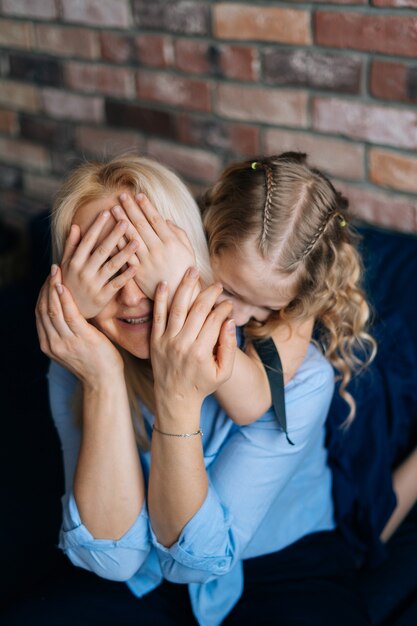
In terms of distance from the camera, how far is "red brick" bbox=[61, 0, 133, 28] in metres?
2.11

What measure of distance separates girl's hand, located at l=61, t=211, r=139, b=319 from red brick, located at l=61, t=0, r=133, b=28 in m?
1.15

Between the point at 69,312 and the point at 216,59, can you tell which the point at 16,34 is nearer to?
the point at 216,59

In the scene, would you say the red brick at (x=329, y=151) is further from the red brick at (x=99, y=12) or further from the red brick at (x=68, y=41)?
the red brick at (x=68, y=41)

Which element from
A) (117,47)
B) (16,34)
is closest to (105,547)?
(117,47)

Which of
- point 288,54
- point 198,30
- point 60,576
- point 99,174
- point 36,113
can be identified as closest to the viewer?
point 99,174

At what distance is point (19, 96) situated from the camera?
260cm

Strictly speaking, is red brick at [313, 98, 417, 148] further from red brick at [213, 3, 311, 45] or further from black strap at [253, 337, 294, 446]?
black strap at [253, 337, 294, 446]

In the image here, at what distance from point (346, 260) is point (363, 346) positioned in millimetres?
209

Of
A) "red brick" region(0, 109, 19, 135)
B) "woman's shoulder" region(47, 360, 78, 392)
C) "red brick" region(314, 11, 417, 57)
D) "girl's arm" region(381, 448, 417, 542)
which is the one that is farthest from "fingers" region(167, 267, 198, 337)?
"red brick" region(0, 109, 19, 135)

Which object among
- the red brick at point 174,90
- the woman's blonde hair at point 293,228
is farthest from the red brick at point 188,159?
the woman's blonde hair at point 293,228

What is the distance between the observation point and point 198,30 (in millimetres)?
1954

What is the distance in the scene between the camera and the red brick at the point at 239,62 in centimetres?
186

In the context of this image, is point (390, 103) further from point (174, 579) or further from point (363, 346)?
point (174, 579)

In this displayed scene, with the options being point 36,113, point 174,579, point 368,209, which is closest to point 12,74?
point 36,113
